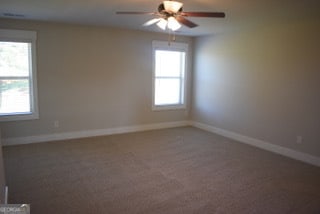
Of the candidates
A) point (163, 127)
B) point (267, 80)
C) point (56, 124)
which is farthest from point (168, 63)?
point (56, 124)

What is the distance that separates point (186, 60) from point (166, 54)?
0.57 m

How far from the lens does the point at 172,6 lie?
279 centimetres

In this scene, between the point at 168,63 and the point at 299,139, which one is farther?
the point at 168,63

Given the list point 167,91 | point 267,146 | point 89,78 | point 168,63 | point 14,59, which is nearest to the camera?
point 14,59

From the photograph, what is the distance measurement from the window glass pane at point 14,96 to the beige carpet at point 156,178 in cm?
71

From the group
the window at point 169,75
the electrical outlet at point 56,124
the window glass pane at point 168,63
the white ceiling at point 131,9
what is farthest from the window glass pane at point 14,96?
the window glass pane at point 168,63

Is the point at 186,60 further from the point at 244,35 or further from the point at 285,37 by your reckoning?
the point at 285,37

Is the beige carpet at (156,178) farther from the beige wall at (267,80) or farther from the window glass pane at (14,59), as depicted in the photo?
the window glass pane at (14,59)

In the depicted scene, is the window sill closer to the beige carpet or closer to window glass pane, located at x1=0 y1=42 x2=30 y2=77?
the beige carpet

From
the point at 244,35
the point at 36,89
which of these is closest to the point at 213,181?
the point at 244,35

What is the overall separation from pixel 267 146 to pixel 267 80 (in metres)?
1.24

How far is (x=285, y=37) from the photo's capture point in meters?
4.43

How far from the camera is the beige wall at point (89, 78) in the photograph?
4.89 meters

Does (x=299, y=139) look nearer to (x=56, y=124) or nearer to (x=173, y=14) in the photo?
(x=173, y=14)
